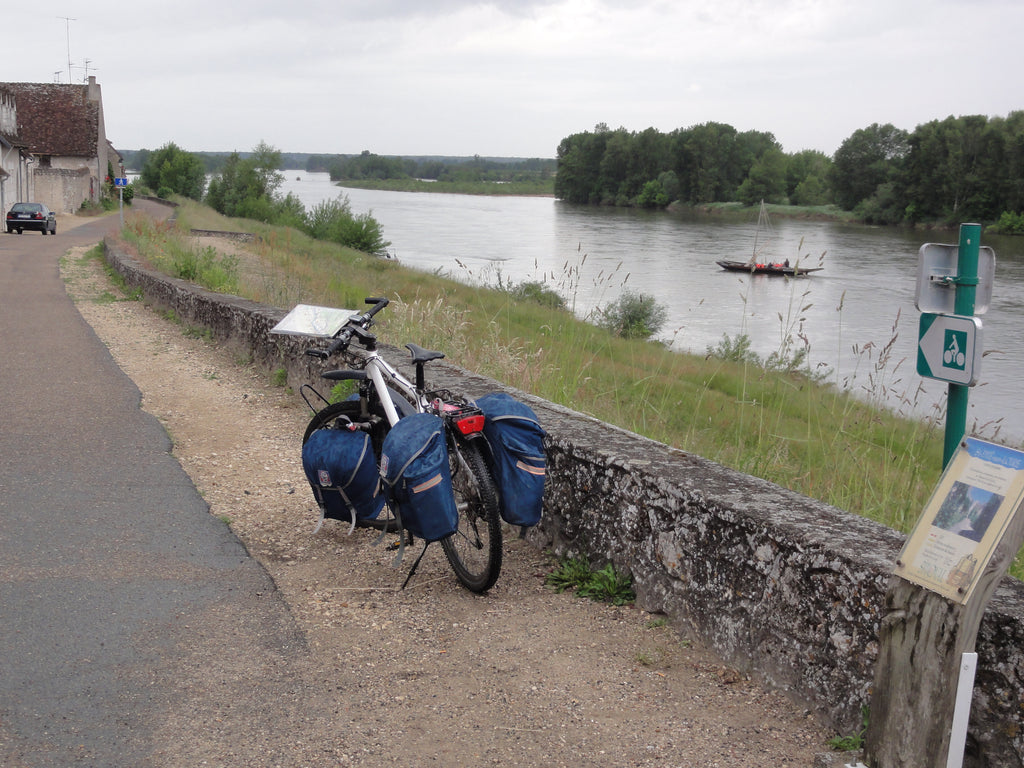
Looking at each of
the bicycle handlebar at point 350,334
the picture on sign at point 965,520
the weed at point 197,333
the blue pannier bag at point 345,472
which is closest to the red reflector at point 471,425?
the blue pannier bag at point 345,472

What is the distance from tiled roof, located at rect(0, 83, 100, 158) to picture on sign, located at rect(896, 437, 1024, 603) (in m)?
72.1

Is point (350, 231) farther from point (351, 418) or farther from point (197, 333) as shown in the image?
point (351, 418)

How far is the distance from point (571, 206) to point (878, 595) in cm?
12587

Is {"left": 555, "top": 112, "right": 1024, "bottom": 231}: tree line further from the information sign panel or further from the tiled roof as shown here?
the information sign panel

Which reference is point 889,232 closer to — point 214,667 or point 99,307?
point 99,307

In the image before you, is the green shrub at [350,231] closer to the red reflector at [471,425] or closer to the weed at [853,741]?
the red reflector at [471,425]

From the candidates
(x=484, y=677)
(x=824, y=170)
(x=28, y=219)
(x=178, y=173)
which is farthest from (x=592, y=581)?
(x=824, y=170)

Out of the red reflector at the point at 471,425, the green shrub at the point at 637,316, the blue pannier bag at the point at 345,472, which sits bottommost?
the green shrub at the point at 637,316

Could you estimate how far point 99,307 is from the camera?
1504 cm

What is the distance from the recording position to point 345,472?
455 cm

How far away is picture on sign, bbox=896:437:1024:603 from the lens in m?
2.26

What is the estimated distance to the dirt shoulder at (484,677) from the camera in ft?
9.80

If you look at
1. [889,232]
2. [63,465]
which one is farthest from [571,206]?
[63,465]

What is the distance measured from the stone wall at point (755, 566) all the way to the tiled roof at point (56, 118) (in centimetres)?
7030
